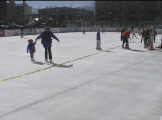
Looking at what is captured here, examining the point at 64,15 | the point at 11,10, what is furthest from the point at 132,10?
the point at 11,10

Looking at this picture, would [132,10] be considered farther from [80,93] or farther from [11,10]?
[80,93]

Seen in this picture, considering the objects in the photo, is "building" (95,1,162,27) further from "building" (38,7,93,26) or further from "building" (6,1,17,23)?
"building" (6,1,17,23)

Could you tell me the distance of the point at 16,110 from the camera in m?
4.32

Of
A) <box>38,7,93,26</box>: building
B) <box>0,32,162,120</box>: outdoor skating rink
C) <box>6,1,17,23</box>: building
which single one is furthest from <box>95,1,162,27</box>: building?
<box>0,32,162,120</box>: outdoor skating rink

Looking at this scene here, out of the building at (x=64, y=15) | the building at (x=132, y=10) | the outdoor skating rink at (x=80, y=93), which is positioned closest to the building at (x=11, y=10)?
the building at (x=64, y=15)

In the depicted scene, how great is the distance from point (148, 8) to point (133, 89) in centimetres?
7518

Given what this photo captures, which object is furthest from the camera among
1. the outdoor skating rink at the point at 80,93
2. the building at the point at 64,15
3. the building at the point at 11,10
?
the building at the point at 11,10

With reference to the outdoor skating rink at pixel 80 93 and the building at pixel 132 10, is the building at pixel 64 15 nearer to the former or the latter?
the building at pixel 132 10

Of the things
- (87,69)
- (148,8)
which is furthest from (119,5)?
(87,69)

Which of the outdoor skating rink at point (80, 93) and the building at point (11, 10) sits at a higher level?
the building at point (11, 10)

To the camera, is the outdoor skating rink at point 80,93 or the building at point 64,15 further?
the building at point 64,15

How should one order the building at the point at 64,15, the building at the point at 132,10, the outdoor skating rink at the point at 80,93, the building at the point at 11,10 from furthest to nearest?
the building at the point at 11,10 < the building at the point at 64,15 < the building at the point at 132,10 < the outdoor skating rink at the point at 80,93

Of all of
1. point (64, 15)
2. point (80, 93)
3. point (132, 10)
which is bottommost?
point (80, 93)

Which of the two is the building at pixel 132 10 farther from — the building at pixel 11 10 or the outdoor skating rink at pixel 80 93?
the outdoor skating rink at pixel 80 93
